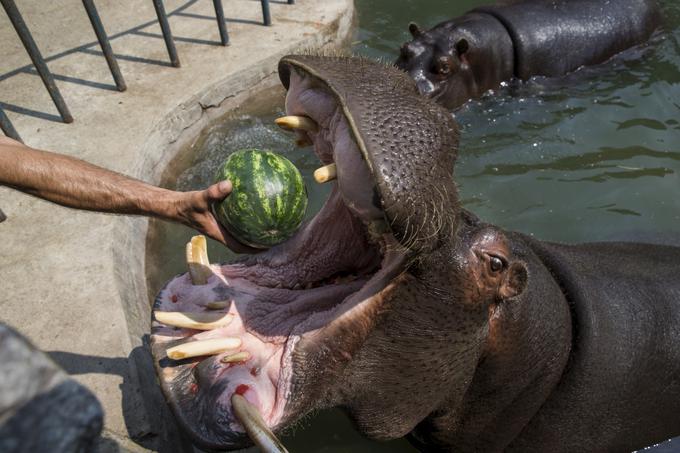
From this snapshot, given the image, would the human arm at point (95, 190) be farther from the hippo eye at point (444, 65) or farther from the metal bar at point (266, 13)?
the hippo eye at point (444, 65)

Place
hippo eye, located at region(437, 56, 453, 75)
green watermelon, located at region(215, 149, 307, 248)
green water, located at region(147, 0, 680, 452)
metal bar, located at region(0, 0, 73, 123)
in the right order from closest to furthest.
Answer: green watermelon, located at region(215, 149, 307, 248) → metal bar, located at region(0, 0, 73, 123) → green water, located at region(147, 0, 680, 452) → hippo eye, located at region(437, 56, 453, 75)

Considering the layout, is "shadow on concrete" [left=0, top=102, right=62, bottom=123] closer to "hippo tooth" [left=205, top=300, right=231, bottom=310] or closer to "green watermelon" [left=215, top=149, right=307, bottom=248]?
"green watermelon" [left=215, top=149, right=307, bottom=248]

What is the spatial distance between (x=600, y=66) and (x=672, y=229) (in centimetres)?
267

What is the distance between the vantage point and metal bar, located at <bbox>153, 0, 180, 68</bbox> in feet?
15.2

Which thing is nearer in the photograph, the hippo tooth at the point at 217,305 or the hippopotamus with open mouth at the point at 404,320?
the hippopotamus with open mouth at the point at 404,320

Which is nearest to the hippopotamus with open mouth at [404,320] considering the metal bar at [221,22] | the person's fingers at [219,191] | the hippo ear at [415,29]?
the person's fingers at [219,191]

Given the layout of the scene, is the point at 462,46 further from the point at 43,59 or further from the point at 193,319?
the point at 193,319

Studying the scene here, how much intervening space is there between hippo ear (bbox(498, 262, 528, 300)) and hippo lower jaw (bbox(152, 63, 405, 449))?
1.40ft

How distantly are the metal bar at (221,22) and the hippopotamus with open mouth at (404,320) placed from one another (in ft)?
11.2

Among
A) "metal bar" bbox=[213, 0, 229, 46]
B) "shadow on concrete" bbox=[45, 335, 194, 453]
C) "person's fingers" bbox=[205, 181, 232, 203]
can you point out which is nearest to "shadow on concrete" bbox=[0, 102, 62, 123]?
"metal bar" bbox=[213, 0, 229, 46]

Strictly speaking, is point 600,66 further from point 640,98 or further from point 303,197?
point 303,197

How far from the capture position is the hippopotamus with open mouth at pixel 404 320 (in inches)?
63.3

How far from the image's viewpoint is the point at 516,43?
6078mm

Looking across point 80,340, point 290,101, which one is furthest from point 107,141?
point 290,101
